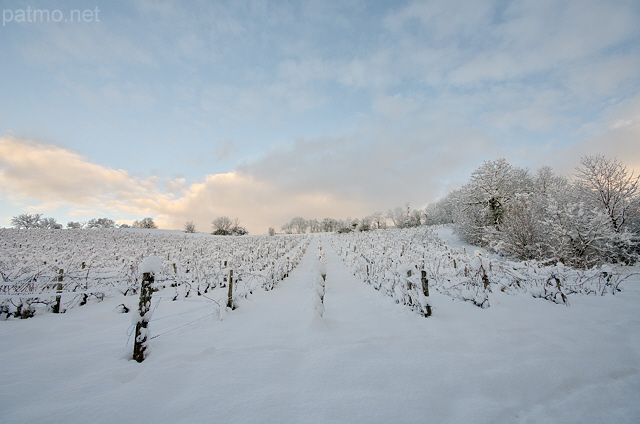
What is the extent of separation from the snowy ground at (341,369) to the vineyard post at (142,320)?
0.48 ft

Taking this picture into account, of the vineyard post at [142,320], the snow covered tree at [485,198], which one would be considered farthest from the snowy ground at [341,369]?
the snow covered tree at [485,198]

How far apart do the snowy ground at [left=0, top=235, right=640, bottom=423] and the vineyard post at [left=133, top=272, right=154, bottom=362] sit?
15 cm

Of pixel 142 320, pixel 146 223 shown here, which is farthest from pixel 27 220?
pixel 142 320

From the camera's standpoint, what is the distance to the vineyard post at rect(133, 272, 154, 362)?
340 centimetres

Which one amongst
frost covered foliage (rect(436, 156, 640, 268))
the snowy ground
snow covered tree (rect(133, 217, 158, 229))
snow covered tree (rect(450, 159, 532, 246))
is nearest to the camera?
the snowy ground

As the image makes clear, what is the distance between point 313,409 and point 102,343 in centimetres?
405

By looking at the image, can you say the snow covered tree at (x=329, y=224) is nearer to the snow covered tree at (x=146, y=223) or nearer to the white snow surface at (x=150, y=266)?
the snow covered tree at (x=146, y=223)

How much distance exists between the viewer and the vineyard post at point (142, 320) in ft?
11.2

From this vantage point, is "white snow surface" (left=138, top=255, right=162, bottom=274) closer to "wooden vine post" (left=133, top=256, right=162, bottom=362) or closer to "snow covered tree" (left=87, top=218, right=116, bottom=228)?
"wooden vine post" (left=133, top=256, right=162, bottom=362)

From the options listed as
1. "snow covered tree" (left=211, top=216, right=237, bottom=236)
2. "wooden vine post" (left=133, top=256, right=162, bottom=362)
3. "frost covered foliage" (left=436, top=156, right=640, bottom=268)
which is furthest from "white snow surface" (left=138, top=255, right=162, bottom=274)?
"snow covered tree" (left=211, top=216, right=237, bottom=236)

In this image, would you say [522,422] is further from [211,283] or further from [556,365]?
[211,283]

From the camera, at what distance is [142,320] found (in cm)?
352

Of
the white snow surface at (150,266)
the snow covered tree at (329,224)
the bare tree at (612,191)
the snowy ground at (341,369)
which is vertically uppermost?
the snow covered tree at (329,224)

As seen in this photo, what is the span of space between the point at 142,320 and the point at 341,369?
3040mm
